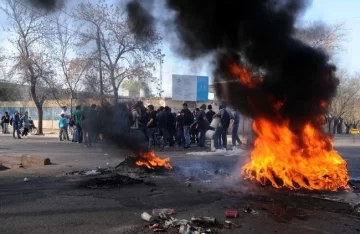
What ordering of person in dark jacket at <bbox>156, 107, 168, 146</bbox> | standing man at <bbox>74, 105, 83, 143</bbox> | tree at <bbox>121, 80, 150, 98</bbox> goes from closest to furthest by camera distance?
person in dark jacket at <bbox>156, 107, 168, 146</bbox>
standing man at <bbox>74, 105, 83, 143</bbox>
tree at <bbox>121, 80, 150, 98</bbox>

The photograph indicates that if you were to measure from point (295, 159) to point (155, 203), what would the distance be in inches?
110

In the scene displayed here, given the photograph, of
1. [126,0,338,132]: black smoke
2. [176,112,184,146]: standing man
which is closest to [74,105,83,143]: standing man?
[176,112,184,146]: standing man

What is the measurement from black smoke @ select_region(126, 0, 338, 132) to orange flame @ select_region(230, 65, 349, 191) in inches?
7.7

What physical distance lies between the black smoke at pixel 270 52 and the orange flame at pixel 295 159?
196mm

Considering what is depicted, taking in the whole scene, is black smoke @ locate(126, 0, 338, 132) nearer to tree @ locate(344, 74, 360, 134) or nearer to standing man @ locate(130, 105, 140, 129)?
standing man @ locate(130, 105, 140, 129)

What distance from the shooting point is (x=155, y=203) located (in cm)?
591

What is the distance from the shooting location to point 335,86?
7719 mm

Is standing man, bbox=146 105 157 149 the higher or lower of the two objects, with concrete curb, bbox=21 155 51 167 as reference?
higher

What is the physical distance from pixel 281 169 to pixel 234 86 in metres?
2.02

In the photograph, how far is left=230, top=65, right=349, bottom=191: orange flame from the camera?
6.91m

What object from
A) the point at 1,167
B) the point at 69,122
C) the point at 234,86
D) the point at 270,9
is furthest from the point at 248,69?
the point at 69,122

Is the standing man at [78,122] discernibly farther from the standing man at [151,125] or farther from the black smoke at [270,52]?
the black smoke at [270,52]

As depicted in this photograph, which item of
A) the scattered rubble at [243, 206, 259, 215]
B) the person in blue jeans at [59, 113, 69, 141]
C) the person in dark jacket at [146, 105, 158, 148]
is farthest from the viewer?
the person in blue jeans at [59, 113, 69, 141]

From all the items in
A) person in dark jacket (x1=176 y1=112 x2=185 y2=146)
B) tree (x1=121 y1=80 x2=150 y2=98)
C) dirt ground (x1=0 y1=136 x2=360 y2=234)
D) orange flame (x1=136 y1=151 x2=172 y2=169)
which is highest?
tree (x1=121 y1=80 x2=150 y2=98)
